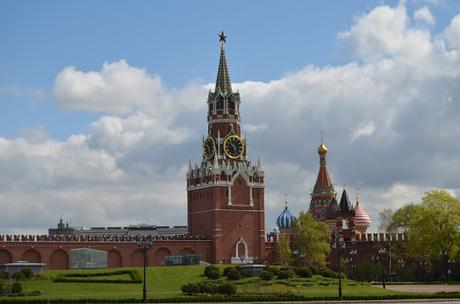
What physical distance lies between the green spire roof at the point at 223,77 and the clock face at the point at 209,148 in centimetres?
774

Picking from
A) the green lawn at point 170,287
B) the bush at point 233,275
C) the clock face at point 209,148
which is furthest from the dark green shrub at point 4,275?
the clock face at point 209,148

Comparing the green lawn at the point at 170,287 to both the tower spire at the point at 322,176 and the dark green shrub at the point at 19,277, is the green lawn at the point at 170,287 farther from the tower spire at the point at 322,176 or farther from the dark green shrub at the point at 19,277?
the tower spire at the point at 322,176

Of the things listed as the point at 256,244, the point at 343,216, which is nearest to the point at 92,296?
the point at 256,244

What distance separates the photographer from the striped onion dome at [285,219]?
158 meters

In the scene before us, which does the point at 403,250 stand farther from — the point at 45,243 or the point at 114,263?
the point at 45,243

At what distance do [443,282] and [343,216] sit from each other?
139 ft

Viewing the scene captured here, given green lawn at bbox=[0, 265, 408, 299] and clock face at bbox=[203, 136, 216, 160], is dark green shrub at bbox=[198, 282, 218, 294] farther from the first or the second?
clock face at bbox=[203, 136, 216, 160]

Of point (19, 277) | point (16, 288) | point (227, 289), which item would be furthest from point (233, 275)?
point (16, 288)

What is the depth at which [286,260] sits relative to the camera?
414ft

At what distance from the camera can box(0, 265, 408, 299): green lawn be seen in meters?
77.9

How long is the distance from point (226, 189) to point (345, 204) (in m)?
30.7

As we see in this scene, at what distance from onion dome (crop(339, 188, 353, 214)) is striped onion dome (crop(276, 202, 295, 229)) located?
1152 centimetres

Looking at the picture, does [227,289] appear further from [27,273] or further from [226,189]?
[226,189]

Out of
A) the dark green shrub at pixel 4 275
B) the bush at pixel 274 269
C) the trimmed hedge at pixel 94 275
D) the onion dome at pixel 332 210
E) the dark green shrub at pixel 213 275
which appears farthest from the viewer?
the onion dome at pixel 332 210
